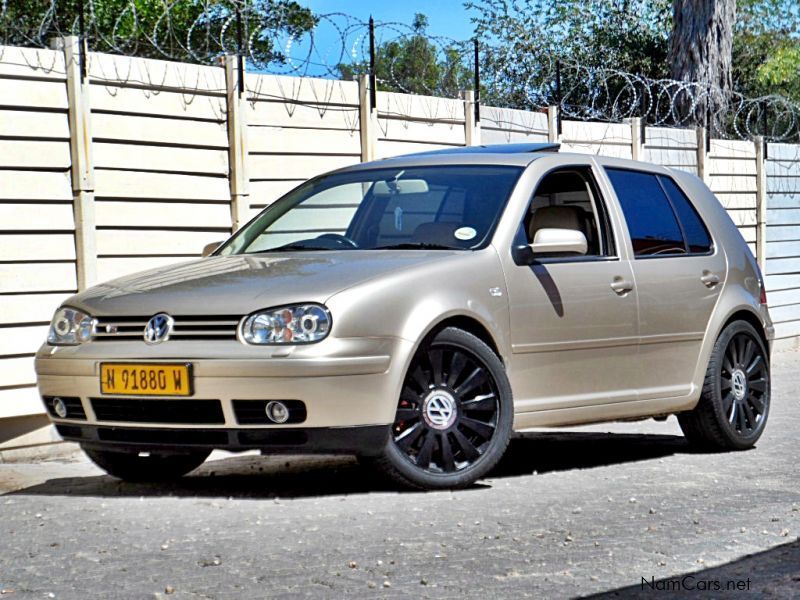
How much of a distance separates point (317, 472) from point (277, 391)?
1.52 meters

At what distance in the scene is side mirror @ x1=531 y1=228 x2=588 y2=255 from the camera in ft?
23.8

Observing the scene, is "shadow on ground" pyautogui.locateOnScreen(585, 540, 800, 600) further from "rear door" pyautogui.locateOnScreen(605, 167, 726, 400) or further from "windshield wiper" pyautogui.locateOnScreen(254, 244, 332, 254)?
"windshield wiper" pyautogui.locateOnScreen(254, 244, 332, 254)

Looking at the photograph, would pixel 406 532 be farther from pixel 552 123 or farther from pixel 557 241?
pixel 552 123

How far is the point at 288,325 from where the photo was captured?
6309 mm

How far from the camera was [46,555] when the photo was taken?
5.50m

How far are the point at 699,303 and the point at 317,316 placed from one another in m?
3.02

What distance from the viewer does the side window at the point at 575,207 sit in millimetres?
7789

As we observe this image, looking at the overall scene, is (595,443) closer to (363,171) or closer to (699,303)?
(699,303)

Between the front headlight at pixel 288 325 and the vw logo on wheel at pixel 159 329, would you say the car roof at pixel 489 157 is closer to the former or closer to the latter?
the front headlight at pixel 288 325

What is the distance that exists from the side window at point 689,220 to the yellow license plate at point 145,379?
11.8 feet

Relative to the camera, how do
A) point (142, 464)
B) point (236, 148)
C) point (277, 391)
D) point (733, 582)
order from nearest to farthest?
point (733, 582)
point (277, 391)
point (142, 464)
point (236, 148)

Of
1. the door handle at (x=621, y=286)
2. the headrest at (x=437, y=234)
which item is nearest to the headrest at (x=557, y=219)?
the door handle at (x=621, y=286)

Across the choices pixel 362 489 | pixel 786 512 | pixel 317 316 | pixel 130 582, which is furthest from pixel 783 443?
pixel 130 582

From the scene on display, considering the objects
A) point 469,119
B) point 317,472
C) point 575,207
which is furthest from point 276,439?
point 469,119
